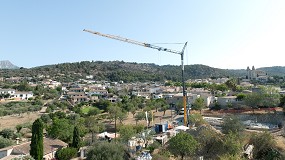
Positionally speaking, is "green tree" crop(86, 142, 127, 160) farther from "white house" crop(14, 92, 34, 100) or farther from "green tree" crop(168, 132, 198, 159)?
"white house" crop(14, 92, 34, 100)

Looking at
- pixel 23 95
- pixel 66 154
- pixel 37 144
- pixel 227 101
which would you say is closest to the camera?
pixel 37 144

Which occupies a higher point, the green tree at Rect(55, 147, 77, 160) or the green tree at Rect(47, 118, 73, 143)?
the green tree at Rect(47, 118, 73, 143)

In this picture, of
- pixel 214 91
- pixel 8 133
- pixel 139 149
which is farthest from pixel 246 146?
pixel 214 91

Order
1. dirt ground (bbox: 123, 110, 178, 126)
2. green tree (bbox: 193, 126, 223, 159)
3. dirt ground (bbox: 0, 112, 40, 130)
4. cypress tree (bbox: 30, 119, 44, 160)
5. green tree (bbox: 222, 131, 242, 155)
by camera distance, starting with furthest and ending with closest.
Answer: dirt ground (bbox: 123, 110, 178, 126)
dirt ground (bbox: 0, 112, 40, 130)
green tree (bbox: 193, 126, 223, 159)
cypress tree (bbox: 30, 119, 44, 160)
green tree (bbox: 222, 131, 242, 155)

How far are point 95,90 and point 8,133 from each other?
5434 centimetres

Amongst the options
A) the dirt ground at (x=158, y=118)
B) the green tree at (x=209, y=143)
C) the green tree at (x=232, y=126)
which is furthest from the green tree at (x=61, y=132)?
the green tree at (x=232, y=126)

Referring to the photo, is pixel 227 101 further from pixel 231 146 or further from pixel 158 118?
pixel 231 146

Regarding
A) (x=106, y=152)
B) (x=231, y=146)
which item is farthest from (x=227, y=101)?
(x=106, y=152)

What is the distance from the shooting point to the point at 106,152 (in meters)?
19.9

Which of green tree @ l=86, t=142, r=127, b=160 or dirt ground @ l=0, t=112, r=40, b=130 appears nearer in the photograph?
green tree @ l=86, t=142, r=127, b=160

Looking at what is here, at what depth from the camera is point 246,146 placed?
24922 mm

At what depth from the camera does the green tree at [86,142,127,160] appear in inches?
780

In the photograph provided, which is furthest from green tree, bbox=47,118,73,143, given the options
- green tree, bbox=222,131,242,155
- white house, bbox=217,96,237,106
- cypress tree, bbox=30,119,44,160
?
white house, bbox=217,96,237,106

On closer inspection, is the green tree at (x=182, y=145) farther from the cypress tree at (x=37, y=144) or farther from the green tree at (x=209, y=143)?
the cypress tree at (x=37, y=144)
